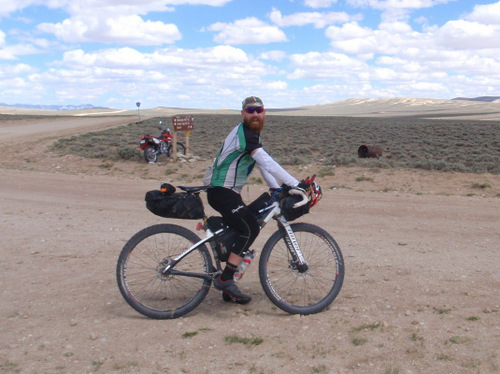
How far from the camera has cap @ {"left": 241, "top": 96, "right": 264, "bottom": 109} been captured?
422cm

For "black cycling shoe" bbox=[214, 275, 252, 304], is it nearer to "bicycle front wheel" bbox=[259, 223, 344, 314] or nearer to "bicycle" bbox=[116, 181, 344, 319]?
"bicycle" bbox=[116, 181, 344, 319]

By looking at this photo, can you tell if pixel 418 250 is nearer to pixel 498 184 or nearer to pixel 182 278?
pixel 182 278

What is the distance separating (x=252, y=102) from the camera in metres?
4.23

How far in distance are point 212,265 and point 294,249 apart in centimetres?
73

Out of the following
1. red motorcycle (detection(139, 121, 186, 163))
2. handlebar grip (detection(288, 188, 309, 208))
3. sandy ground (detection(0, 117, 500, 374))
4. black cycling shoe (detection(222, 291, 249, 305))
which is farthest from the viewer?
red motorcycle (detection(139, 121, 186, 163))

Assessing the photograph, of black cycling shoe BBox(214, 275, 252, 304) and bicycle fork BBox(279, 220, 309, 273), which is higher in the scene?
bicycle fork BBox(279, 220, 309, 273)

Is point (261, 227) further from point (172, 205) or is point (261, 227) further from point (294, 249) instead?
point (172, 205)

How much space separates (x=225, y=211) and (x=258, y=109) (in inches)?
35.1

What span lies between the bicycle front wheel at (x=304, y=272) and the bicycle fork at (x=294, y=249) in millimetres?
10

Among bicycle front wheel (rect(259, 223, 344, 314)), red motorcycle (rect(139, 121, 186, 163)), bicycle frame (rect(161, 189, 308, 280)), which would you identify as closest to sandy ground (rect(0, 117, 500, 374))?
bicycle front wheel (rect(259, 223, 344, 314))

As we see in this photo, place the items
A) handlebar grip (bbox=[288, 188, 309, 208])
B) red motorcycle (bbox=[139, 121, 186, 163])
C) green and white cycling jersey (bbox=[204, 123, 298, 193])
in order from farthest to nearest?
red motorcycle (bbox=[139, 121, 186, 163]) → handlebar grip (bbox=[288, 188, 309, 208]) → green and white cycling jersey (bbox=[204, 123, 298, 193])

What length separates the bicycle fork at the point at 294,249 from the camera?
4.57 m

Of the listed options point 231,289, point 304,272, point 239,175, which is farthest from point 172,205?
point 304,272

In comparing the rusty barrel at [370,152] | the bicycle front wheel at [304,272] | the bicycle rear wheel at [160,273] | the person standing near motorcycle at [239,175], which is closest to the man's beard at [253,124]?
the person standing near motorcycle at [239,175]
